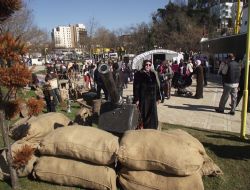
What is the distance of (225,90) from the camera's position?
10977 millimetres

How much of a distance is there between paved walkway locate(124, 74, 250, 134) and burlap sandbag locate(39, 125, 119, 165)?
15.8 ft

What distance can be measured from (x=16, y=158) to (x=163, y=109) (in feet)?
26.7

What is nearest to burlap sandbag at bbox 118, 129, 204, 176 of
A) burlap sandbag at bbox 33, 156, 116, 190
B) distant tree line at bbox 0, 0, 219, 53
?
burlap sandbag at bbox 33, 156, 116, 190

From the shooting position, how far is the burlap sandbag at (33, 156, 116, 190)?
5.06 meters

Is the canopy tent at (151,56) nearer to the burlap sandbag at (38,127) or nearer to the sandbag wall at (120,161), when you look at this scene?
the burlap sandbag at (38,127)

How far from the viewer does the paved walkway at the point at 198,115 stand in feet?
31.8

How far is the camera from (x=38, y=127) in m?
6.29

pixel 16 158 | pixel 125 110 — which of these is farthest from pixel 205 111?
pixel 16 158

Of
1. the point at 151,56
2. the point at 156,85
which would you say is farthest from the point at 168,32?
the point at 156,85

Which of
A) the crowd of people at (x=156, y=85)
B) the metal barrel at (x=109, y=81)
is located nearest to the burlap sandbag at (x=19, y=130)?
the metal barrel at (x=109, y=81)

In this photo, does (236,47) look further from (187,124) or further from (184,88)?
(187,124)

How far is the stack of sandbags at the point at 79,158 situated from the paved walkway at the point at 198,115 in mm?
4872

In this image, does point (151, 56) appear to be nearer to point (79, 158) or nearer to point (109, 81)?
point (109, 81)

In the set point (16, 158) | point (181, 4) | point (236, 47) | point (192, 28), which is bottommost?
point (16, 158)
